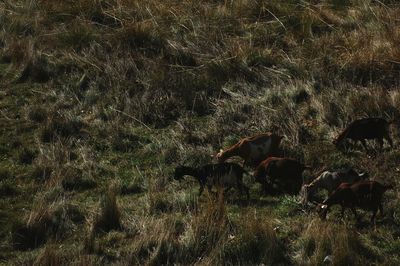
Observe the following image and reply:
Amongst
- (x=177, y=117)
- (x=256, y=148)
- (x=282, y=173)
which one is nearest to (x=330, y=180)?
(x=282, y=173)

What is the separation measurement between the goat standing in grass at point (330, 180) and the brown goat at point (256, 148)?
3.61ft

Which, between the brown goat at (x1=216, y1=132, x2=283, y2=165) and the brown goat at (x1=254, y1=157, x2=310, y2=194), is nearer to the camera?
the brown goat at (x1=254, y1=157, x2=310, y2=194)

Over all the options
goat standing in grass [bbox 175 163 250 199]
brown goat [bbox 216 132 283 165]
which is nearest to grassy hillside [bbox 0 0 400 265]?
goat standing in grass [bbox 175 163 250 199]

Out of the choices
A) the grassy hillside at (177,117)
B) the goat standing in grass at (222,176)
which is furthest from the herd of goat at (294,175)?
the grassy hillside at (177,117)

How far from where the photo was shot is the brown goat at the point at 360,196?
24.1 feet

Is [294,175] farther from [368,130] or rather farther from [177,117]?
[177,117]

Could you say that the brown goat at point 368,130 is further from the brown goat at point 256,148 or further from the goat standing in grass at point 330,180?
the goat standing in grass at point 330,180

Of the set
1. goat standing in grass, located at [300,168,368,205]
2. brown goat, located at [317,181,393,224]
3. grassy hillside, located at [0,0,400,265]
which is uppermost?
brown goat, located at [317,181,393,224]

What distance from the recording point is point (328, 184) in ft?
26.3

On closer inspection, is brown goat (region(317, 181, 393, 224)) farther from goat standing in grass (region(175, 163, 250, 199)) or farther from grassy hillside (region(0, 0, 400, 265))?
goat standing in grass (region(175, 163, 250, 199))

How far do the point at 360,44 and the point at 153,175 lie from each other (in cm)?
446

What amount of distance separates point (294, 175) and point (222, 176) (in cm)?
82

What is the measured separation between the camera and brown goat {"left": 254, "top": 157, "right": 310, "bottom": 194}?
8312 millimetres

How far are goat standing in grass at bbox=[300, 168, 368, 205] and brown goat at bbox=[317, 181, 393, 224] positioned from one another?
1.24 ft
